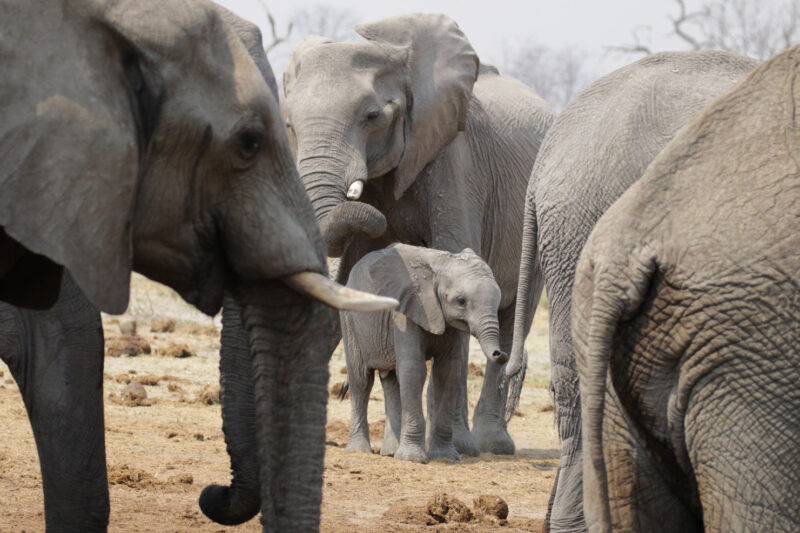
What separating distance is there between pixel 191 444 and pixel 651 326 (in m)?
3.51

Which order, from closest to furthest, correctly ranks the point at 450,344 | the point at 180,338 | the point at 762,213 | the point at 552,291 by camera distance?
the point at 762,213
the point at 552,291
the point at 450,344
the point at 180,338

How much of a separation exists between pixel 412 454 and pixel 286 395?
3130 mm

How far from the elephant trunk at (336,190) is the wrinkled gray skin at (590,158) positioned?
184 centimetres

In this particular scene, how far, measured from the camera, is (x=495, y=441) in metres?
6.29

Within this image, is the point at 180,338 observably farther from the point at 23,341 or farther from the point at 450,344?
the point at 23,341

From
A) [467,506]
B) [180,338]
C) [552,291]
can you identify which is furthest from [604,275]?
[180,338]

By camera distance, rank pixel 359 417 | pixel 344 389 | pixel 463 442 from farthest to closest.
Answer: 1. pixel 344 389
2. pixel 463 442
3. pixel 359 417

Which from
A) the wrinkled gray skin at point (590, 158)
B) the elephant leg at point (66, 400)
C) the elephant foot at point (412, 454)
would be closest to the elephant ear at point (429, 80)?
the elephant foot at point (412, 454)

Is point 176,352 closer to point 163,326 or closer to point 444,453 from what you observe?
point 163,326

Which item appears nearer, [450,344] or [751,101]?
[751,101]

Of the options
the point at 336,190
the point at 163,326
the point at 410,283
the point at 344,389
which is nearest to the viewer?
the point at 336,190

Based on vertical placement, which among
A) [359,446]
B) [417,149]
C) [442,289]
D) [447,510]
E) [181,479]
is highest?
[417,149]

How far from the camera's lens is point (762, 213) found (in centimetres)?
211

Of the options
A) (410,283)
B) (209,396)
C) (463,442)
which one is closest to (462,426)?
(463,442)
